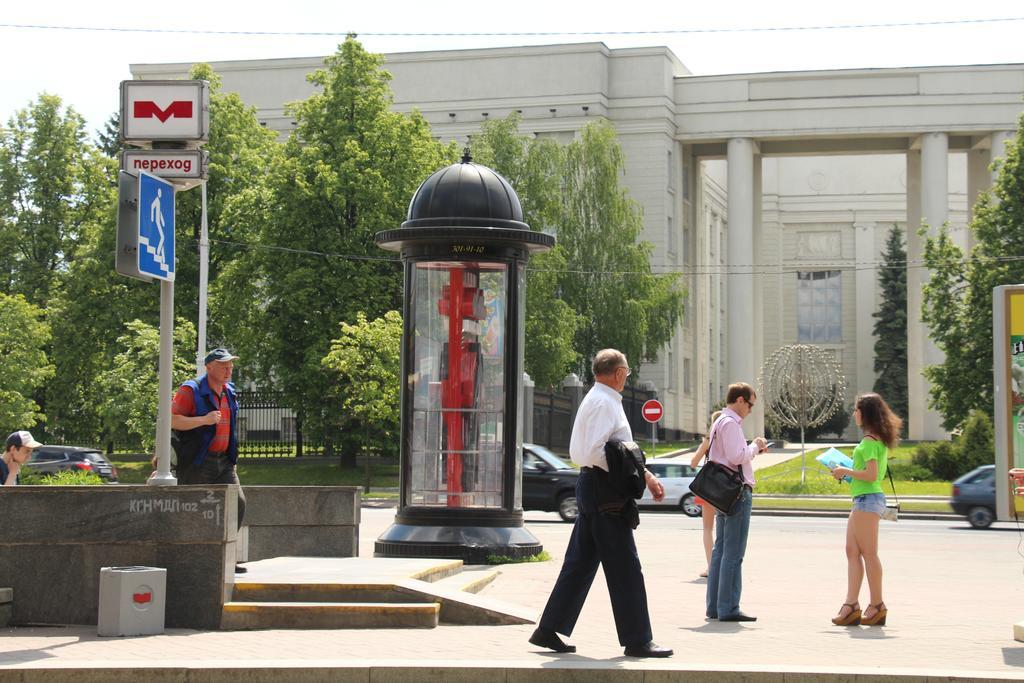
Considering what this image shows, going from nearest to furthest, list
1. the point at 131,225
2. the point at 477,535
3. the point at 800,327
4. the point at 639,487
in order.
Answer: the point at 639,487 → the point at 131,225 → the point at 477,535 → the point at 800,327

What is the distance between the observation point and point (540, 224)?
56.9 m

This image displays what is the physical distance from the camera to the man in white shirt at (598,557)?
9.13 metres

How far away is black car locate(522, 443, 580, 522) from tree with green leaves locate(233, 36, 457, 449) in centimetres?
1607

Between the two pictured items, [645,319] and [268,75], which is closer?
[645,319]

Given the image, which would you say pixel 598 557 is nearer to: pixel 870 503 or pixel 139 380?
pixel 870 503

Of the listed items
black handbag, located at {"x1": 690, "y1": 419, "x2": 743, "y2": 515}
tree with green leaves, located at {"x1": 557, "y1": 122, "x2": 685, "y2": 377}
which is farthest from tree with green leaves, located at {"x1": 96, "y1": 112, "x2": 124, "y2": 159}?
black handbag, located at {"x1": 690, "y1": 419, "x2": 743, "y2": 515}

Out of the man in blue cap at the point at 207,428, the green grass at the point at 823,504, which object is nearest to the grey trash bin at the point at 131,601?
the man in blue cap at the point at 207,428

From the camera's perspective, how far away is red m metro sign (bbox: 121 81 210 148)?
420 inches

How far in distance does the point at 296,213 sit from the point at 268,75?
31.4 m

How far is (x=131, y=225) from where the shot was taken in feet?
33.3

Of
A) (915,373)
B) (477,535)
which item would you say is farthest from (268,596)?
(915,373)

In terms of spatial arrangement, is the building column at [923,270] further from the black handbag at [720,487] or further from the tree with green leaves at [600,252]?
the black handbag at [720,487]

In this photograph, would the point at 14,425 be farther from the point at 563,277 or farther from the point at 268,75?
the point at 268,75

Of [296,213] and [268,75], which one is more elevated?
[268,75]
